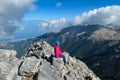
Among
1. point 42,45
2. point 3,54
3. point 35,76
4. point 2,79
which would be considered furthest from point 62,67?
point 42,45

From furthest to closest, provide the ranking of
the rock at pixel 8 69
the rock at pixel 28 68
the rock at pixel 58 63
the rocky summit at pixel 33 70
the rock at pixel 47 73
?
the rock at pixel 58 63 → the rock at pixel 28 68 → the rock at pixel 47 73 → the rocky summit at pixel 33 70 → the rock at pixel 8 69

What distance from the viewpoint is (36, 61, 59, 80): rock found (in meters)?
32.4

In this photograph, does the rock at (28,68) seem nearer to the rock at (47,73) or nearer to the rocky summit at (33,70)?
the rocky summit at (33,70)

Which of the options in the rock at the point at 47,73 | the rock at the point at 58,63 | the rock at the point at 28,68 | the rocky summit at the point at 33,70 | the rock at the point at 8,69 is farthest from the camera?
the rock at the point at 58,63

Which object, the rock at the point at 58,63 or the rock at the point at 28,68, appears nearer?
the rock at the point at 28,68

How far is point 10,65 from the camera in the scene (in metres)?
32.6

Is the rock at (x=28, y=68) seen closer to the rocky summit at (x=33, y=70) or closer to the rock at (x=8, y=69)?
the rocky summit at (x=33, y=70)

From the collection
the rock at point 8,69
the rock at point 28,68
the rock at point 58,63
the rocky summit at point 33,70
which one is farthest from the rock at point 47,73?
the rock at point 8,69

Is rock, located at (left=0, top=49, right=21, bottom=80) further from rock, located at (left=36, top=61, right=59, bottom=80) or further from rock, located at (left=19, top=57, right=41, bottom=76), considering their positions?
rock, located at (left=36, top=61, right=59, bottom=80)

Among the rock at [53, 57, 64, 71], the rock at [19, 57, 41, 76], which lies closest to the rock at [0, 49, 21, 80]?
the rock at [19, 57, 41, 76]

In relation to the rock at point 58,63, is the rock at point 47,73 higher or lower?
lower

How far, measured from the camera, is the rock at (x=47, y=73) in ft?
106

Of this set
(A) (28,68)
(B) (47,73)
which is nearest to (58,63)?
(B) (47,73)

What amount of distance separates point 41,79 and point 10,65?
4.96 m
